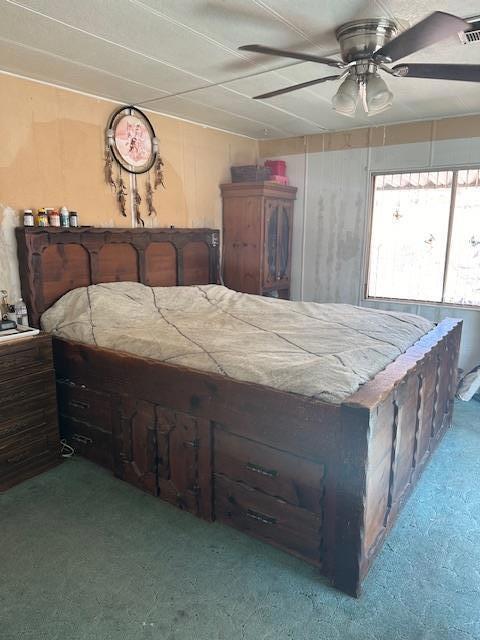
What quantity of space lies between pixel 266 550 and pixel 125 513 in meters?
0.77

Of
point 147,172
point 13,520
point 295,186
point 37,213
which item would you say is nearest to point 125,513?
point 13,520

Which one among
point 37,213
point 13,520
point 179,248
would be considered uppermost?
point 37,213

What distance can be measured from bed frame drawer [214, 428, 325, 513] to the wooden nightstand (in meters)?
1.22

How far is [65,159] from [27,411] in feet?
5.90

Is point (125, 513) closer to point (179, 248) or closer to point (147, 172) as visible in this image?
point (179, 248)

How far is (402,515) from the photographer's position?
227cm

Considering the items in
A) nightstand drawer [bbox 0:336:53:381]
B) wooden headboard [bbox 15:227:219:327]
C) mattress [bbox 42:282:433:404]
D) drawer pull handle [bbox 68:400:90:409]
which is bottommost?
drawer pull handle [bbox 68:400:90:409]

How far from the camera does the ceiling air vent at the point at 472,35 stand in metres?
2.08

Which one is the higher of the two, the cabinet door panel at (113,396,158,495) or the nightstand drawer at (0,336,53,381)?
the nightstand drawer at (0,336,53,381)

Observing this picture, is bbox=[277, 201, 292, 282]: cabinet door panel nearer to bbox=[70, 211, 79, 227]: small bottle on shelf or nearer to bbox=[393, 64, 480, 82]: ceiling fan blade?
bbox=[70, 211, 79, 227]: small bottle on shelf

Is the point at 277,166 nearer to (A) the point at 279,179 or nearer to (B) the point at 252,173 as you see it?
(A) the point at 279,179

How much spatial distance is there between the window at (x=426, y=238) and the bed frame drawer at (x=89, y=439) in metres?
3.13

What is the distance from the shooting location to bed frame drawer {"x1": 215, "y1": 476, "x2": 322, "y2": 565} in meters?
1.87

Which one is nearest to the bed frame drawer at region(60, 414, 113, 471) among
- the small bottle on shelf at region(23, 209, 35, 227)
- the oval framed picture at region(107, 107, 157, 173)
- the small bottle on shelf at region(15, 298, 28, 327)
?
the small bottle on shelf at region(15, 298, 28, 327)
